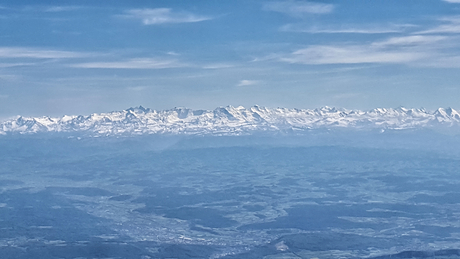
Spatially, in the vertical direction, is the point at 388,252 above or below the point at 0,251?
below

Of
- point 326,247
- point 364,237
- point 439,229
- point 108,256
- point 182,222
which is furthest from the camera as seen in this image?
point 182,222

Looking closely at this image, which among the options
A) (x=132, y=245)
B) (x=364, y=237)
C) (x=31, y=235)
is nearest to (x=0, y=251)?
(x=31, y=235)

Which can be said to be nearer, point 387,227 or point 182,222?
point 387,227

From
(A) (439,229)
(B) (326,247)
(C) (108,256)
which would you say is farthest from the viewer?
(A) (439,229)

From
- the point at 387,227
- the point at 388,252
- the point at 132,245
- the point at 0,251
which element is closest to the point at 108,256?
the point at 132,245

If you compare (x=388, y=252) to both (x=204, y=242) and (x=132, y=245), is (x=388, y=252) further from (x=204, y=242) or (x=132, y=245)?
(x=132, y=245)

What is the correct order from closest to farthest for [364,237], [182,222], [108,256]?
[108,256], [364,237], [182,222]

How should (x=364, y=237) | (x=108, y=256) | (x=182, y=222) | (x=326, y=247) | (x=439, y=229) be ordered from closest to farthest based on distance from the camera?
(x=108, y=256)
(x=326, y=247)
(x=364, y=237)
(x=439, y=229)
(x=182, y=222)

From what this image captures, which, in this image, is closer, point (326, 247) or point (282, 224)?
point (326, 247)

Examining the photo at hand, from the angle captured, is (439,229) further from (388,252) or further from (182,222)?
(182,222)
